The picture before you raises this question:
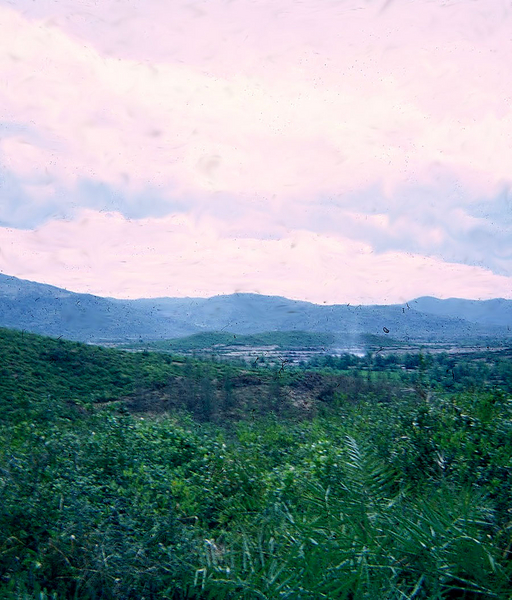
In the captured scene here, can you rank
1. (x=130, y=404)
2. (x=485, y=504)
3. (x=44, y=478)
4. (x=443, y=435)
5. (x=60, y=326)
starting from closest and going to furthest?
(x=485, y=504)
(x=44, y=478)
(x=443, y=435)
(x=130, y=404)
(x=60, y=326)

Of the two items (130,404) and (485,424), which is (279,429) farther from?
(130,404)

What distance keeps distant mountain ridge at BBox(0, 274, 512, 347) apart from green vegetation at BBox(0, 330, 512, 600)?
70.0m

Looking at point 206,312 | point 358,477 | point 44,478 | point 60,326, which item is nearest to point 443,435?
point 358,477

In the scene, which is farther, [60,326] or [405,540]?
[60,326]

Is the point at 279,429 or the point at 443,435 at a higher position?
the point at 443,435

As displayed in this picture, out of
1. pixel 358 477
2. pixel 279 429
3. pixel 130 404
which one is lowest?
pixel 130 404

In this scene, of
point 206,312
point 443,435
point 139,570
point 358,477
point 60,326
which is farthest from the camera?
point 206,312

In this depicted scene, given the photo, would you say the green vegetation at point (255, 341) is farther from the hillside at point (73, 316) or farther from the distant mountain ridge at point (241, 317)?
the hillside at point (73, 316)

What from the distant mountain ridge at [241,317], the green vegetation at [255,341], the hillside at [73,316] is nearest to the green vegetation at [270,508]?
the hillside at [73,316]

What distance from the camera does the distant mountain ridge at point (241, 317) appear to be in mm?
87938

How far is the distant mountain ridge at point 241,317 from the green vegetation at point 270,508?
230 feet

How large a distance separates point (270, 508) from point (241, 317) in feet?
363

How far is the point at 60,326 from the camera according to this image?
83.0 m

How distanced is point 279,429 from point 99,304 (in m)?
99.9
